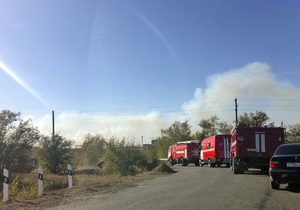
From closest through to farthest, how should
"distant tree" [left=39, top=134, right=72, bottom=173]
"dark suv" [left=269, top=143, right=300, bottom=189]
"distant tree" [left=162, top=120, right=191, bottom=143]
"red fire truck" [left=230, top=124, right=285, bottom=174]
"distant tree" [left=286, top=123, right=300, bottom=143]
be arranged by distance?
1. "dark suv" [left=269, top=143, right=300, bottom=189]
2. "red fire truck" [left=230, top=124, right=285, bottom=174]
3. "distant tree" [left=39, top=134, right=72, bottom=173]
4. "distant tree" [left=286, top=123, right=300, bottom=143]
5. "distant tree" [left=162, top=120, right=191, bottom=143]

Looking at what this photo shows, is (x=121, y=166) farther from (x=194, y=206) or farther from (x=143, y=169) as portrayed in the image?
(x=194, y=206)

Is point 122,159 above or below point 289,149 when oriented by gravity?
below

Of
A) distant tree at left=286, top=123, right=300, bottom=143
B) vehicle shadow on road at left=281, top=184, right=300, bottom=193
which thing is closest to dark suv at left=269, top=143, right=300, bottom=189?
vehicle shadow on road at left=281, top=184, right=300, bottom=193

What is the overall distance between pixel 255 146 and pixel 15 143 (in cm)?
1903

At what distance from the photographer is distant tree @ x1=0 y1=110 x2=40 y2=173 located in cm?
2996

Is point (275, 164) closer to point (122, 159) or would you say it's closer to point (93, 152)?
point (122, 159)

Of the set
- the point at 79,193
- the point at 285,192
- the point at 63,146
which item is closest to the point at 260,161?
the point at 285,192

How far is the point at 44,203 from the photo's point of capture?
1285 cm

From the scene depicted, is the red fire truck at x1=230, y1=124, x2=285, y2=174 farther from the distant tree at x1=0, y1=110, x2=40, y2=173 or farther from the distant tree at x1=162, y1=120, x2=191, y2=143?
the distant tree at x1=162, y1=120, x2=191, y2=143

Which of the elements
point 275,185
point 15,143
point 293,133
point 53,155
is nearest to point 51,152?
point 53,155

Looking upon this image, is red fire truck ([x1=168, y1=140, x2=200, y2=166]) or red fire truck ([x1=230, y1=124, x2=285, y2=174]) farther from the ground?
red fire truck ([x1=230, y1=124, x2=285, y2=174])

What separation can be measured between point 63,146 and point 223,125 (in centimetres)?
4896

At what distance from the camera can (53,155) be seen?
4141cm

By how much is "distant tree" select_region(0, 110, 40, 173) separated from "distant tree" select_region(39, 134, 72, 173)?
7.79m
